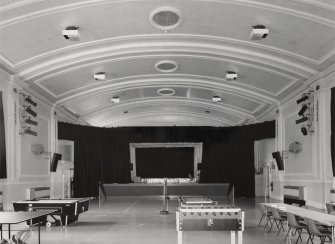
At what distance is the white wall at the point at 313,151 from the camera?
13.9 metres

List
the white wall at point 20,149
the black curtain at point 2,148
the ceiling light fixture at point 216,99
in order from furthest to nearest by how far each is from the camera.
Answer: the ceiling light fixture at point 216,99 → the white wall at point 20,149 → the black curtain at point 2,148

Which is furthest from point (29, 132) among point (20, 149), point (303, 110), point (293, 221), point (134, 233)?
point (293, 221)

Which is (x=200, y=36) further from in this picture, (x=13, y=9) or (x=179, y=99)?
(x=179, y=99)

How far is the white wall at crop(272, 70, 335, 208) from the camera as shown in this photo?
13945mm

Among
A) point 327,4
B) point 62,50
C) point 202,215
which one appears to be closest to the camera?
point 202,215

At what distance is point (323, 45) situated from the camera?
12344 millimetres

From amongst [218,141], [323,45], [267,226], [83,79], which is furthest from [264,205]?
[218,141]

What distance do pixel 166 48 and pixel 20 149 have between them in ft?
17.5

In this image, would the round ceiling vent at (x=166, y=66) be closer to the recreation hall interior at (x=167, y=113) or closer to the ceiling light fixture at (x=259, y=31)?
the recreation hall interior at (x=167, y=113)

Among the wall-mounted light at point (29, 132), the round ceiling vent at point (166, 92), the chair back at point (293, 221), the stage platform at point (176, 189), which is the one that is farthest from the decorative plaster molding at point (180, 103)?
the chair back at point (293, 221)

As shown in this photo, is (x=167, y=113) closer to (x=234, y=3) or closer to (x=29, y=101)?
(x=29, y=101)

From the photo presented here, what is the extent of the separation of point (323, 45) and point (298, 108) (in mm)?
4697

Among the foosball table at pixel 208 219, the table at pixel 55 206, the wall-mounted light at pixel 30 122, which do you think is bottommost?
the table at pixel 55 206

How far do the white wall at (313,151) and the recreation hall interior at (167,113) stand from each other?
0.20 feet
